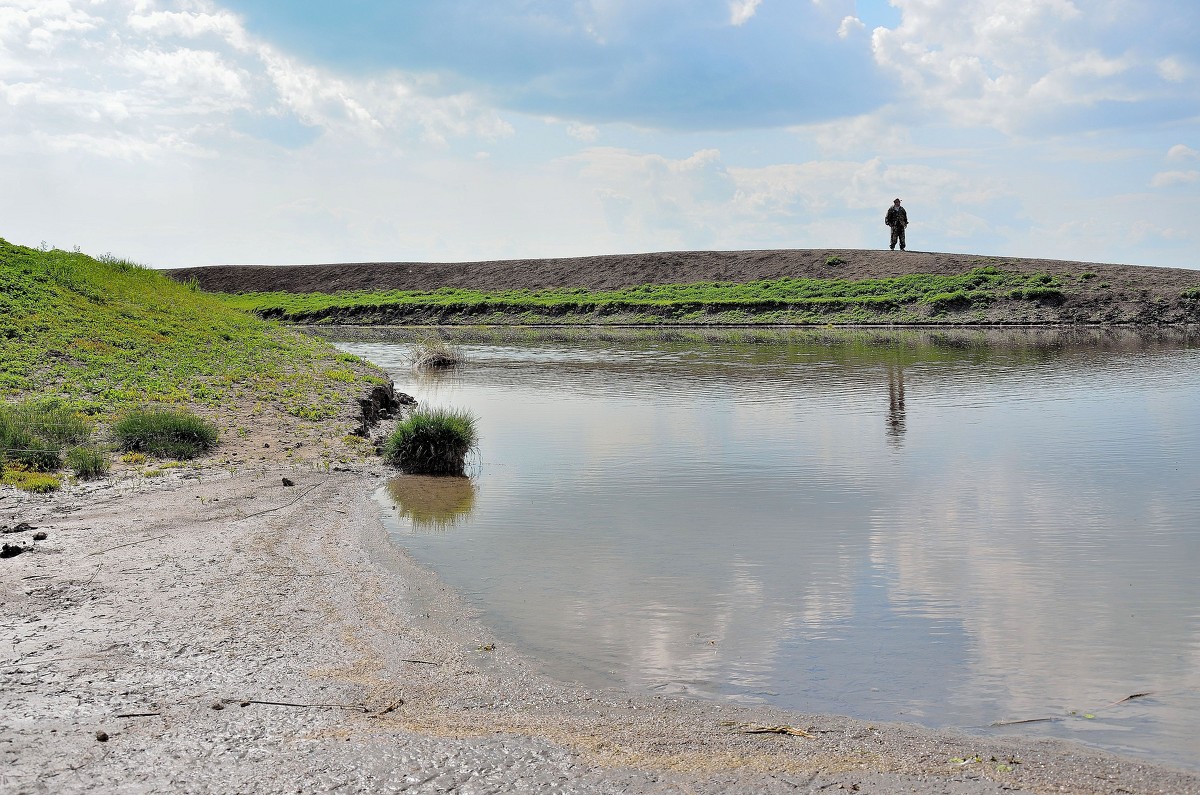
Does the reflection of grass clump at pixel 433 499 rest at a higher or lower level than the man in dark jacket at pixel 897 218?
lower

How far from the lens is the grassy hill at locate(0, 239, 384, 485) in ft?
53.4

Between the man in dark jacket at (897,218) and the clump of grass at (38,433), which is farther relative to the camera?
the man in dark jacket at (897,218)

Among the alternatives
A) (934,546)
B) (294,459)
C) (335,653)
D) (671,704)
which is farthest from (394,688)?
(294,459)

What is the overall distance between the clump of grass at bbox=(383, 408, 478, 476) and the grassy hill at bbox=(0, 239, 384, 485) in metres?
2.67

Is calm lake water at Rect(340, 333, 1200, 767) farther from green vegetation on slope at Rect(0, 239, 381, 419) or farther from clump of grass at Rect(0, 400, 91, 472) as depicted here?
green vegetation on slope at Rect(0, 239, 381, 419)

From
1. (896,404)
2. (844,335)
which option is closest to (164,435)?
(896,404)

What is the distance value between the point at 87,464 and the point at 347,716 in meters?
7.79

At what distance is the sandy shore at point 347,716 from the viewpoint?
480cm

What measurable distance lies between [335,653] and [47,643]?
181cm

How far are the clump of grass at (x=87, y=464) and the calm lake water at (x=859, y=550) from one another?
327 cm

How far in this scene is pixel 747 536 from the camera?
9.56 metres

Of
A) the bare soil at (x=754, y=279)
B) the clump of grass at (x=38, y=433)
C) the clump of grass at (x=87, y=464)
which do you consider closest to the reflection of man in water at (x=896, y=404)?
the clump of grass at (x=87, y=464)

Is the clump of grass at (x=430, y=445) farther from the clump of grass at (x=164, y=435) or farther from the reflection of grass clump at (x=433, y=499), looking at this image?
the clump of grass at (x=164, y=435)

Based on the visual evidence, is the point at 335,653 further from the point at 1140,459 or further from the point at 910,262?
the point at 910,262
